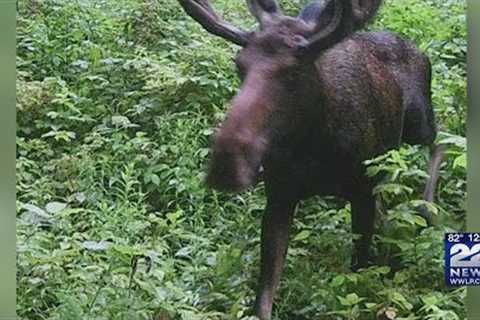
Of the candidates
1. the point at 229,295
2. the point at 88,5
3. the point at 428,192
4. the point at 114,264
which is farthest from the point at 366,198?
the point at 88,5

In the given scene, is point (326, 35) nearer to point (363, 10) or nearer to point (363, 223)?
point (363, 10)

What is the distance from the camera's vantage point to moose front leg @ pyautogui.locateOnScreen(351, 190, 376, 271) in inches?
126

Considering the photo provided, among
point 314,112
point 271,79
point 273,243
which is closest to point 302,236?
point 273,243

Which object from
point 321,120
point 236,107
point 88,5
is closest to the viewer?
point 236,107

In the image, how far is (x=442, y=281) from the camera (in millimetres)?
3102

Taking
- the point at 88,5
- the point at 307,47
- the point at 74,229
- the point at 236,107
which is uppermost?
the point at 88,5

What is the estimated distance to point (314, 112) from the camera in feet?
9.88

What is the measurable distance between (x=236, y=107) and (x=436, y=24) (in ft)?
2.56

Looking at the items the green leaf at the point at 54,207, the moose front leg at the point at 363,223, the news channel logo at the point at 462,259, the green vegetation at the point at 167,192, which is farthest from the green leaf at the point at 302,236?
the green leaf at the point at 54,207

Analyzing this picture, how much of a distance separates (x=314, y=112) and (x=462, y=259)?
62 centimetres

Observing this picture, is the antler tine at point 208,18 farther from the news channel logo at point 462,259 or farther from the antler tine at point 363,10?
the news channel logo at point 462,259

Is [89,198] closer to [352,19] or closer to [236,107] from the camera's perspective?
[236,107]

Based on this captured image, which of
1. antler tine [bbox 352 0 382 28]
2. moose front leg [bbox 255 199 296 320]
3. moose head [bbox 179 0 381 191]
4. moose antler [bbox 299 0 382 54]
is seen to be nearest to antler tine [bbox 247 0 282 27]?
moose head [bbox 179 0 381 191]

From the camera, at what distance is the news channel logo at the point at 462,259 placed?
306 centimetres
